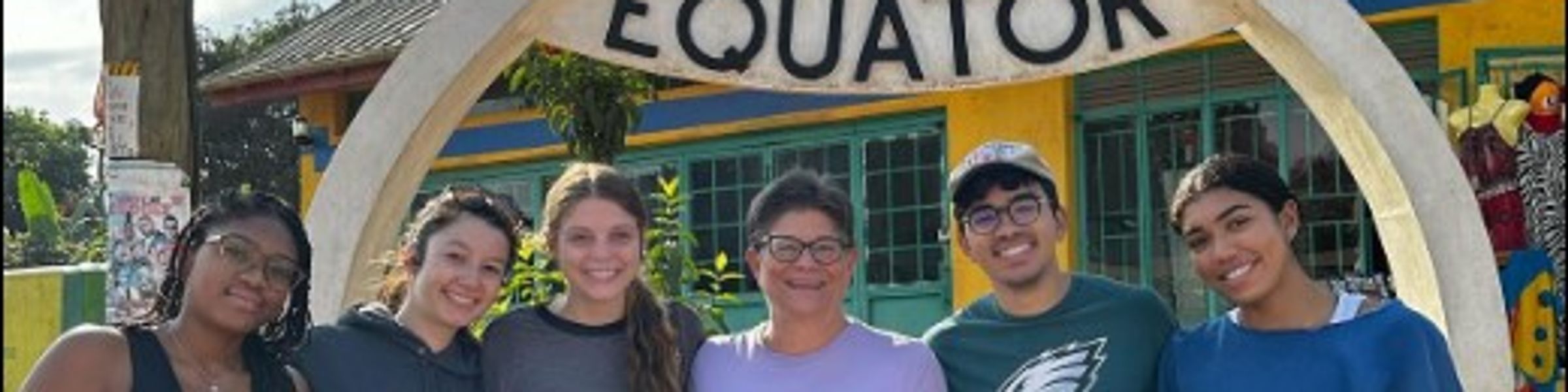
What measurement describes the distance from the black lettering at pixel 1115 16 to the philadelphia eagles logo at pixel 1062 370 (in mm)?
2253

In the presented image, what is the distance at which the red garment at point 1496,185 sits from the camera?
9.81 m

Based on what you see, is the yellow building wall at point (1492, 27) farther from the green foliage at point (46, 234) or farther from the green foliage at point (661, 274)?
the green foliage at point (46, 234)

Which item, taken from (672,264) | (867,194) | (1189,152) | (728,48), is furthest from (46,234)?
(728,48)

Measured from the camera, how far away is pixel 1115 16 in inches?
254

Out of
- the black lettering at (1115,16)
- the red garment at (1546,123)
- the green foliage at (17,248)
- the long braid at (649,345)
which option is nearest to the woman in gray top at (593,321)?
the long braid at (649,345)

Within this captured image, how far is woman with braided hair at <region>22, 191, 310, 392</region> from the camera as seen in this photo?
3783 mm

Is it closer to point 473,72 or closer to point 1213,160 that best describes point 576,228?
point 1213,160

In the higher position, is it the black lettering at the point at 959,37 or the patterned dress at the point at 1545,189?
the black lettering at the point at 959,37

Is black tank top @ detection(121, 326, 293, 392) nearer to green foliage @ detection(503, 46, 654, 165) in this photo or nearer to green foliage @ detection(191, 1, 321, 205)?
green foliage @ detection(503, 46, 654, 165)

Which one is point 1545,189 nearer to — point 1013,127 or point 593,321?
point 1013,127

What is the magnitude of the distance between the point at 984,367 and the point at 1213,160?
56 centimetres

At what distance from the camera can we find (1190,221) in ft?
14.1

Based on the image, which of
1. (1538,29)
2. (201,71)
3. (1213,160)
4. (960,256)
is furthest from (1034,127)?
(201,71)

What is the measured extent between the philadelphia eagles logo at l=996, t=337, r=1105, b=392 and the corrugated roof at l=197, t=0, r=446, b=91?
32.6 feet
